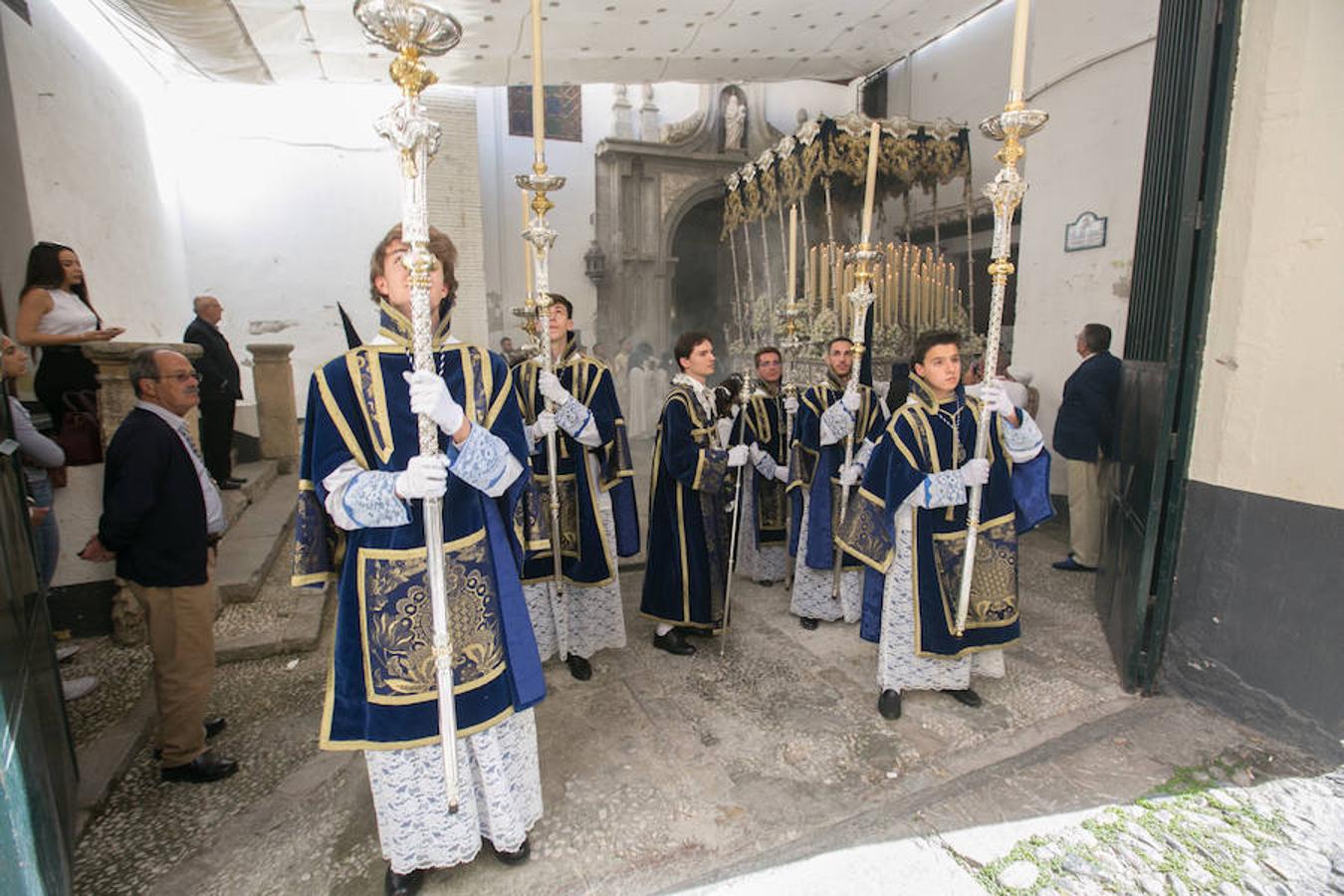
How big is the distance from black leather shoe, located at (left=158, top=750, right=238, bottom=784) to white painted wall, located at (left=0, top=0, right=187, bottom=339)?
413 cm

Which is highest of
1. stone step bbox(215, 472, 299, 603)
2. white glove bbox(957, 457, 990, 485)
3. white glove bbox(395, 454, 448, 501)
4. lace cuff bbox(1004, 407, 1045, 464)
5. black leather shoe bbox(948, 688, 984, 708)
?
white glove bbox(395, 454, 448, 501)

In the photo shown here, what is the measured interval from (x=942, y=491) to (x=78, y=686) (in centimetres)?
446

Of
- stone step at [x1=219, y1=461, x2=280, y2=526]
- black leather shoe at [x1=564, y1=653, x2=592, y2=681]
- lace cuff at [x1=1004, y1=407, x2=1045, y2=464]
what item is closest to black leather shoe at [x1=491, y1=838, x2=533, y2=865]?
black leather shoe at [x1=564, y1=653, x2=592, y2=681]

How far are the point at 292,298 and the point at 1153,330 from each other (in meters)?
10.6

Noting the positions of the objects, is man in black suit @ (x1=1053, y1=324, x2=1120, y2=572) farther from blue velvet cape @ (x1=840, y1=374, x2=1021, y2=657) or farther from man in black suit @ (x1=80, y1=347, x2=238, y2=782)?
man in black suit @ (x1=80, y1=347, x2=238, y2=782)

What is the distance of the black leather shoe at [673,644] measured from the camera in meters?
3.97

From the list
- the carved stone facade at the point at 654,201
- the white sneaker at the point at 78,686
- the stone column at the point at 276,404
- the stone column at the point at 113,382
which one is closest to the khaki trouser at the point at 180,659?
the white sneaker at the point at 78,686

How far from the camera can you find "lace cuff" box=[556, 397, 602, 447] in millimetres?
3589

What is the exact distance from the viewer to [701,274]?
13844 mm

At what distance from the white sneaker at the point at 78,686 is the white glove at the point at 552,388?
9.20 feet

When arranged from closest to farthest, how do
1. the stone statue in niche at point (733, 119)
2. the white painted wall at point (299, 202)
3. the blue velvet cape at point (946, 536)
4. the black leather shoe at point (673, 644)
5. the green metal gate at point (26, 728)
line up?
the green metal gate at point (26, 728), the blue velvet cape at point (946, 536), the black leather shoe at point (673, 644), the white painted wall at point (299, 202), the stone statue in niche at point (733, 119)

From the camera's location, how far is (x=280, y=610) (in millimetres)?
4395

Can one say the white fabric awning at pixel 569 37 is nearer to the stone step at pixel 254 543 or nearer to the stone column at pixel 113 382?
the stone column at pixel 113 382

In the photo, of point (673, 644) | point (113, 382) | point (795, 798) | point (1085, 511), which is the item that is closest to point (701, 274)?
point (1085, 511)
